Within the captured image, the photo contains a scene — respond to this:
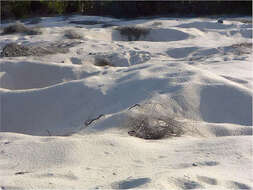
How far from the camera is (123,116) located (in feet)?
9.39

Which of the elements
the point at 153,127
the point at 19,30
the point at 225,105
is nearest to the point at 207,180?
the point at 153,127

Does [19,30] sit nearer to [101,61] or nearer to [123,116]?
[101,61]

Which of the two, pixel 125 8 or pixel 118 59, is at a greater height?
pixel 125 8

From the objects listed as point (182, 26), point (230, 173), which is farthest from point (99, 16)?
point (230, 173)

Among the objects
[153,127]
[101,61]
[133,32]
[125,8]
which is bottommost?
[153,127]

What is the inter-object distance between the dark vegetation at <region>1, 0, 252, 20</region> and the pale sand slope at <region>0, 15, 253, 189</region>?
3776 mm

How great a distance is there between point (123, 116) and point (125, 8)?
8148 millimetres

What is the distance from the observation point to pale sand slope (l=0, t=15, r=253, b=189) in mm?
1840

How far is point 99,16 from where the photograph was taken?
34.3 ft

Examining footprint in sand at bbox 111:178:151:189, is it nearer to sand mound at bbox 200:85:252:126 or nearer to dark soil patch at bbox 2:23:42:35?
sand mound at bbox 200:85:252:126

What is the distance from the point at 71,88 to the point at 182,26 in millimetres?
4849

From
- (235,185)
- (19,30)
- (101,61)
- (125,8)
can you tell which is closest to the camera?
(235,185)

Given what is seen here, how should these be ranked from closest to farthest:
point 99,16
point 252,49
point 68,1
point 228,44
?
point 252,49 < point 228,44 < point 99,16 < point 68,1

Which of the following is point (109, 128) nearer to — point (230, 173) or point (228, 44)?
point (230, 173)
